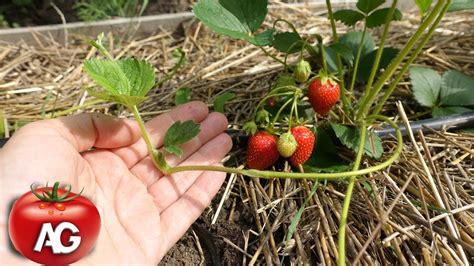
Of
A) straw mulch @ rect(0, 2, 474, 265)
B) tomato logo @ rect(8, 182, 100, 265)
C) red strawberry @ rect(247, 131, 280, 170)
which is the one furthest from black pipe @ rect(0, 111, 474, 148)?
tomato logo @ rect(8, 182, 100, 265)

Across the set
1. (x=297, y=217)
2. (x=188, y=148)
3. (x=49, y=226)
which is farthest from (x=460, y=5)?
(x=49, y=226)

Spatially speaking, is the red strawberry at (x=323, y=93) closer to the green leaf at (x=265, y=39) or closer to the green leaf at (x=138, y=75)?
the green leaf at (x=265, y=39)

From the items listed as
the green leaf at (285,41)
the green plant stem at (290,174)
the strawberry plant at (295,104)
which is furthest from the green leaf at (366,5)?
the green plant stem at (290,174)

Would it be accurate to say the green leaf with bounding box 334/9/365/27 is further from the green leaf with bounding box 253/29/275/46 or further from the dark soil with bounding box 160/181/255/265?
the dark soil with bounding box 160/181/255/265

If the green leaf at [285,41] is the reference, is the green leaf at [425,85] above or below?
below

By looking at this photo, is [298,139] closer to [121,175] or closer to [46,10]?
[121,175]
